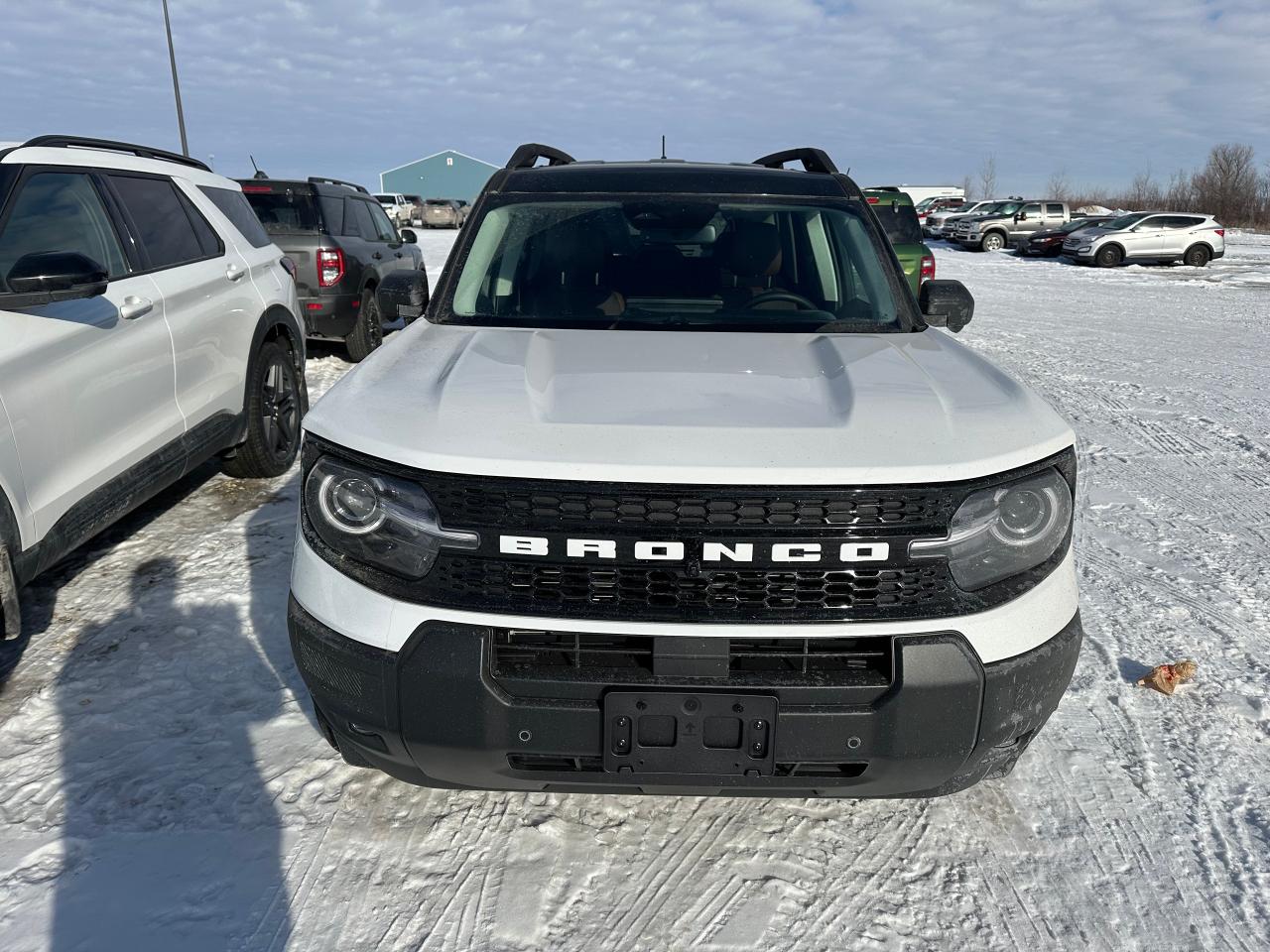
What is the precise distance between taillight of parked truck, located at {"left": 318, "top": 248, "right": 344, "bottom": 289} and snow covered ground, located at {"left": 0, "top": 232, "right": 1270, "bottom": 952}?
5.09 m

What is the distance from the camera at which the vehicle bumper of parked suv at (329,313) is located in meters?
8.54

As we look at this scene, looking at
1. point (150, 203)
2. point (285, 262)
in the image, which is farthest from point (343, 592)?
point (285, 262)

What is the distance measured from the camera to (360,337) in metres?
9.13

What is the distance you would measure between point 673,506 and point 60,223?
124 inches

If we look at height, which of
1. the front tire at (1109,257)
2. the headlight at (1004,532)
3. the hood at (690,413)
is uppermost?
the hood at (690,413)

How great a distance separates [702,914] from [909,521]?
1084 millimetres

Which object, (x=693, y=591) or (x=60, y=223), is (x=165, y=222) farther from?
(x=693, y=591)

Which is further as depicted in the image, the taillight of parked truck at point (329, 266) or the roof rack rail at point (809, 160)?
the taillight of parked truck at point (329, 266)

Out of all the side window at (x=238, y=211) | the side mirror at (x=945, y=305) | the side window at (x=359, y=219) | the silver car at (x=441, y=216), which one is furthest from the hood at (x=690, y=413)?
the silver car at (x=441, y=216)

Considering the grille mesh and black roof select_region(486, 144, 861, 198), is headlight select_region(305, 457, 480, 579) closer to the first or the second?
the grille mesh

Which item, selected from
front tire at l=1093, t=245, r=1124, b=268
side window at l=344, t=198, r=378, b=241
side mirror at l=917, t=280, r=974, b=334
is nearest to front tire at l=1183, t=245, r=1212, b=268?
front tire at l=1093, t=245, r=1124, b=268

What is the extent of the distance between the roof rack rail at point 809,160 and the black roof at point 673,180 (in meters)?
0.06

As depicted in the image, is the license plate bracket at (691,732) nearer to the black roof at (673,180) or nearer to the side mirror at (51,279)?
the black roof at (673,180)

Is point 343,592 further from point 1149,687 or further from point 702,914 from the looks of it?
point 1149,687
